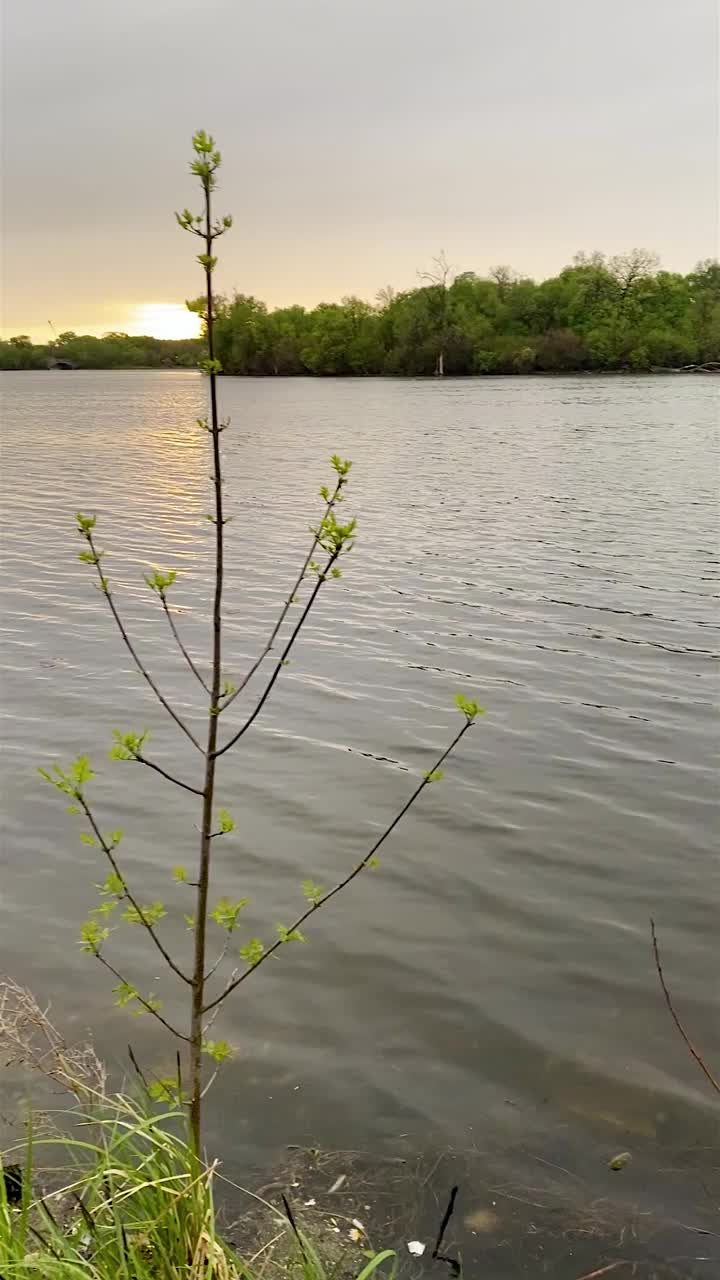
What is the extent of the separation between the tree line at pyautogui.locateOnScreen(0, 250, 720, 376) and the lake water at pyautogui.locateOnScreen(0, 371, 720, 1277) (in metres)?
105

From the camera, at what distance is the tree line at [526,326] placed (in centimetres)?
11969

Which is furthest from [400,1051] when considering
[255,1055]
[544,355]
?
[544,355]

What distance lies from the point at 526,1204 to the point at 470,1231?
0.27 m

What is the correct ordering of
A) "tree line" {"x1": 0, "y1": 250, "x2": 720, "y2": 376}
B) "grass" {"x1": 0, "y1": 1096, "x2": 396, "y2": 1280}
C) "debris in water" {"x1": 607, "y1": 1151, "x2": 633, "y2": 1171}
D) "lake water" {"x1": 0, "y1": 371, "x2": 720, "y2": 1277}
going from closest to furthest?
"grass" {"x1": 0, "y1": 1096, "x2": 396, "y2": 1280} < "debris in water" {"x1": 607, "y1": 1151, "x2": 633, "y2": 1171} < "lake water" {"x1": 0, "y1": 371, "x2": 720, "y2": 1277} < "tree line" {"x1": 0, "y1": 250, "x2": 720, "y2": 376}

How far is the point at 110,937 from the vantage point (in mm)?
5680

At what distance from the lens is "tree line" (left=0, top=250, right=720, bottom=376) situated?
11969 centimetres

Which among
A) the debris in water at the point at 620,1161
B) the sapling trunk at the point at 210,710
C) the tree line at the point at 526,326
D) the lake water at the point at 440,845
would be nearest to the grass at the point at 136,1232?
the sapling trunk at the point at 210,710

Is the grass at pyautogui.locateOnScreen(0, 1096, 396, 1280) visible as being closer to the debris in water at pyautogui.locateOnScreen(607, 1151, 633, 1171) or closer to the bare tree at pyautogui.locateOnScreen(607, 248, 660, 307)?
the debris in water at pyautogui.locateOnScreen(607, 1151, 633, 1171)

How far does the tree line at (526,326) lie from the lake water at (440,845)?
105448 millimetres

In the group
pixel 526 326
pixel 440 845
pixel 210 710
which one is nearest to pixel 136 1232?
pixel 210 710

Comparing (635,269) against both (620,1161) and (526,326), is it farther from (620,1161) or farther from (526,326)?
(620,1161)

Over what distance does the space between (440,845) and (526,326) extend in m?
136

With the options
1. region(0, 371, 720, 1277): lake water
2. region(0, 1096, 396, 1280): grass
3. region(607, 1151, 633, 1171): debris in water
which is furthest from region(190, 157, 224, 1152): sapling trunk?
region(607, 1151, 633, 1171): debris in water

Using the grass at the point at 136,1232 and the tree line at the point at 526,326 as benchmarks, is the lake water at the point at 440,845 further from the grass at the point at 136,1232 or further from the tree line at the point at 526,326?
the tree line at the point at 526,326
